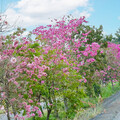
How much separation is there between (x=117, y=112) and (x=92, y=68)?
12.3 ft

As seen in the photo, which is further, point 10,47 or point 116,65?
point 116,65

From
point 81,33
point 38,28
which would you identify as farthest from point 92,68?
point 38,28

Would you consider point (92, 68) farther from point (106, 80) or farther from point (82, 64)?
point (106, 80)

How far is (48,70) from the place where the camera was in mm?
6922

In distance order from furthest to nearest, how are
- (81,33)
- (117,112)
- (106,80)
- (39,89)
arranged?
(106,80)
(81,33)
(117,112)
(39,89)

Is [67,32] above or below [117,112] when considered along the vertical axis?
above

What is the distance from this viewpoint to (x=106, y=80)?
A: 57.9 feet

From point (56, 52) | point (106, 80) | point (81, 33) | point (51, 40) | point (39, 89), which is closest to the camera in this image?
point (39, 89)

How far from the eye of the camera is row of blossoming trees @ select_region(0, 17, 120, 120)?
534 centimetres

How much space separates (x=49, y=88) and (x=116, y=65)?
11.9 meters

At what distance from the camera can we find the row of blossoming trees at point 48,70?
5.34 meters

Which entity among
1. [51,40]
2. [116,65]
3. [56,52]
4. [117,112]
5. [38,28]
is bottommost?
[117,112]

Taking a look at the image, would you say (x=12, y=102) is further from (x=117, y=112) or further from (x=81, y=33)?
(x=81, y=33)

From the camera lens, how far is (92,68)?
11.8 metres
